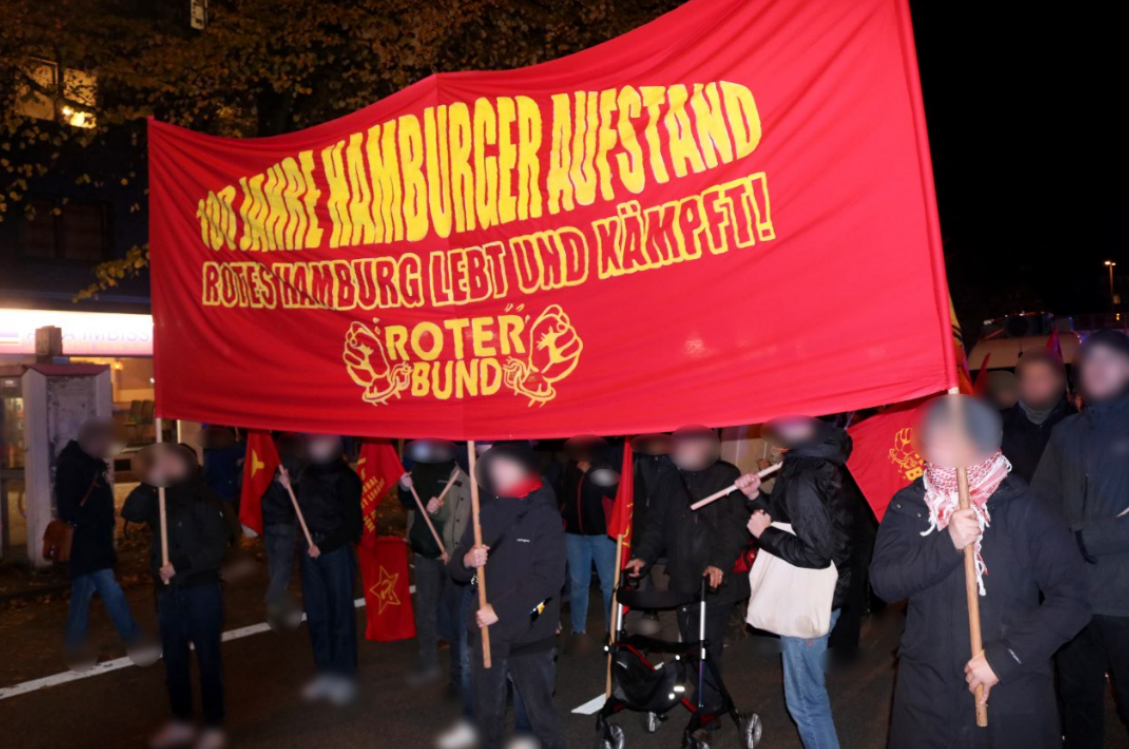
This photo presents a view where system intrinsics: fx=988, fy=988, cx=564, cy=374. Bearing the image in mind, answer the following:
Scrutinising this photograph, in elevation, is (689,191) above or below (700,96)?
below

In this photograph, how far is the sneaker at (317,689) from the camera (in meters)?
7.07

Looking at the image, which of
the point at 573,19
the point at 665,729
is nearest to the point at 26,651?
the point at 665,729

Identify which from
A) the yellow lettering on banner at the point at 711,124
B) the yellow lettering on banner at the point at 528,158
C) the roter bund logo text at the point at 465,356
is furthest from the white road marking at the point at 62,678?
the yellow lettering on banner at the point at 711,124

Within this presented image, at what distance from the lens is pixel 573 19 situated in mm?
13906

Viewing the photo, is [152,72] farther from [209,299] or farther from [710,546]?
[710,546]

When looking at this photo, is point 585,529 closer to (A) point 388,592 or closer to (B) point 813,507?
(A) point 388,592

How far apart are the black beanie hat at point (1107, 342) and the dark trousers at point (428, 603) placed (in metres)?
4.37

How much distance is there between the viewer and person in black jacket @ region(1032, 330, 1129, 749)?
456cm

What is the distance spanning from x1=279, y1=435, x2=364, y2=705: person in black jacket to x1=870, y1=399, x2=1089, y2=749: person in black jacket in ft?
15.0

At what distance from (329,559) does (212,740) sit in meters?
1.48

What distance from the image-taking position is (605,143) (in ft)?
13.8

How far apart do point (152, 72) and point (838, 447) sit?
11.8 m

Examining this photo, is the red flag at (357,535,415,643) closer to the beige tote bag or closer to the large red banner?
the large red banner

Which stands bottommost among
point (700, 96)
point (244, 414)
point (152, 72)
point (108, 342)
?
point (244, 414)
